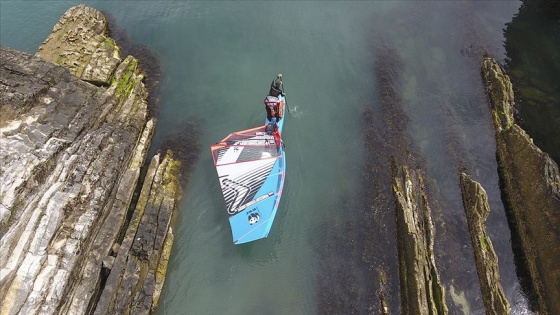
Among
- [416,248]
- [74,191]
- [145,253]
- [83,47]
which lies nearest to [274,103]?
[145,253]

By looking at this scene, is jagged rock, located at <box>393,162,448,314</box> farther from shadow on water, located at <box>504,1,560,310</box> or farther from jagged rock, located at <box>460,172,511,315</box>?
shadow on water, located at <box>504,1,560,310</box>

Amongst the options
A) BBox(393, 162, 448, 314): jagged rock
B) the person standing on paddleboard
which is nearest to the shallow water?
BBox(393, 162, 448, 314): jagged rock

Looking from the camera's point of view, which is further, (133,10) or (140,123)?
(133,10)

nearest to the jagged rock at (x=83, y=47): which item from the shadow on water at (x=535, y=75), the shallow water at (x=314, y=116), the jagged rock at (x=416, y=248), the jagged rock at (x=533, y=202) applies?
the shallow water at (x=314, y=116)

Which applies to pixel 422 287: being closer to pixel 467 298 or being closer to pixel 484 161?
pixel 467 298

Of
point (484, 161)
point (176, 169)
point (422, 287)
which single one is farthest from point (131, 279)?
point (484, 161)

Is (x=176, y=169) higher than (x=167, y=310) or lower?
higher
